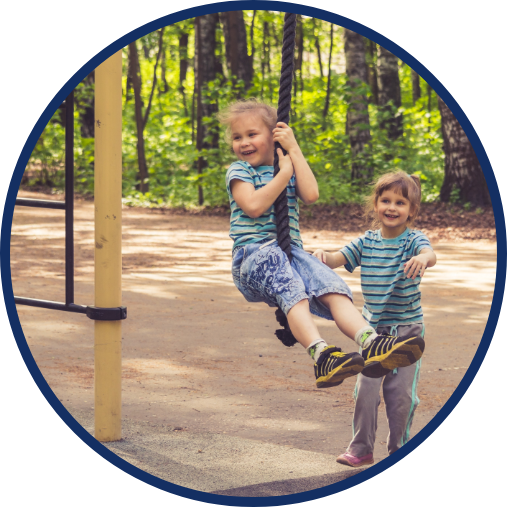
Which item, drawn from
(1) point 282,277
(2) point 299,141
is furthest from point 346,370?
(2) point 299,141

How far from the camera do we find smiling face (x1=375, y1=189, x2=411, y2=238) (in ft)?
9.22

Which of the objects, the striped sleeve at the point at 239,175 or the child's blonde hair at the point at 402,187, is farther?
the child's blonde hair at the point at 402,187

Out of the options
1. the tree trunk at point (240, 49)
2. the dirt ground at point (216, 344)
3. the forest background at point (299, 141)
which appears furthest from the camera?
the tree trunk at point (240, 49)

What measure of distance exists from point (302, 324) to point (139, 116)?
10.7 meters

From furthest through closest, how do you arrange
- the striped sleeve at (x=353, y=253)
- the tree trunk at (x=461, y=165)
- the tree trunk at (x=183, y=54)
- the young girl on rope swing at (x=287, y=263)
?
the tree trunk at (x=183, y=54) → the tree trunk at (x=461, y=165) → the striped sleeve at (x=353, y=253) → the young girl on rope swing at (x=287, y=263)

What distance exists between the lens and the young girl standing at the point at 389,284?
9.25 ft

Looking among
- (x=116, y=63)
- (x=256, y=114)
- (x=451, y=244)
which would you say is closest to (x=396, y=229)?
(x=256, y=114)

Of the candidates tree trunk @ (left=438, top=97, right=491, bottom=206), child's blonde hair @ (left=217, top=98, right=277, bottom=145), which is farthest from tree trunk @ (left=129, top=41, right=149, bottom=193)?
child's blonde hair @ (left=217, top=98, right=277, bottom=145)

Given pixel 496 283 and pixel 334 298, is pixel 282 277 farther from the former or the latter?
pixel 496 283

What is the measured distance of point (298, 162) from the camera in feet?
8.50

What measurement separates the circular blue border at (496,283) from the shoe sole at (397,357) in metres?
0.45

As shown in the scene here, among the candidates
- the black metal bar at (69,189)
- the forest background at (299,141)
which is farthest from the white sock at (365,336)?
the forest background at (299,141)

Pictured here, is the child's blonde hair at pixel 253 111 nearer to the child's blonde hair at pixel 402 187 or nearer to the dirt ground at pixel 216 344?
the child's blonde hair at pixel 402 187

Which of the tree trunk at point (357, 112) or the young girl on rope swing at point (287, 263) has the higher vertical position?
the tree trunk at point (357, 112)
